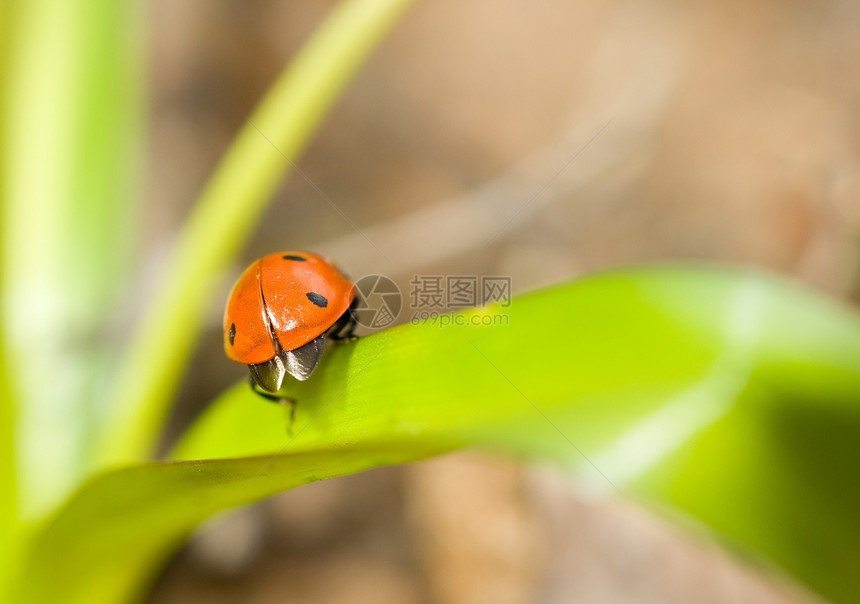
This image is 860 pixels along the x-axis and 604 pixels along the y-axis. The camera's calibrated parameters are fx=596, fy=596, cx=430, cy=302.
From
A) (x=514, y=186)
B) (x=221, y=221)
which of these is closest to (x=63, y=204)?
(x=221, y=221)

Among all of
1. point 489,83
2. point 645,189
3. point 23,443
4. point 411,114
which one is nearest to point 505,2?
point 489,83

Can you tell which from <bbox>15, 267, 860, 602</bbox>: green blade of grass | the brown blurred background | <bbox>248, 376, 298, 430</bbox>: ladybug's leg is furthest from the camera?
the brown blurred background

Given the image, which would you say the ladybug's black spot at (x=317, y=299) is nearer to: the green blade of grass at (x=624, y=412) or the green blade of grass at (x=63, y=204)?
the green blade of grass at (x=624, y=412)

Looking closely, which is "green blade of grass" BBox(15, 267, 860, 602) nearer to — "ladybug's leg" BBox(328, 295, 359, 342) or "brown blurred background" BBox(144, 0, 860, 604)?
"ladybug's leg" BBox(328, 295, 359, 342)

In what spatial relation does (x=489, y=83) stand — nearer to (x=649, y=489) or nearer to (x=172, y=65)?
(x=172, y=65)

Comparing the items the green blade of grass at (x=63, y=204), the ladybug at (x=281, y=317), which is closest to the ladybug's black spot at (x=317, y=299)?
the ladybug at (x=281, y=317)

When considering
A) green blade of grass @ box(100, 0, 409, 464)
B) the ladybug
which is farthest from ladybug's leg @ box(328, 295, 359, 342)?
green blade of grass @ box(100, 0, 409, 464)
